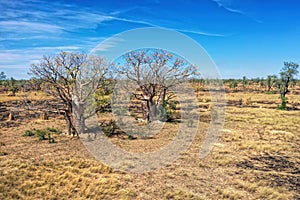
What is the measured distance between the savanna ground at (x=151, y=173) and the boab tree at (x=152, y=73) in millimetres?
5213

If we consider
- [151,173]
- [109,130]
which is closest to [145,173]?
[151,173]

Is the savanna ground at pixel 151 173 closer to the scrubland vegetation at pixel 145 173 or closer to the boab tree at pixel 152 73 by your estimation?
the scrubland vegetation at pixel 145 173

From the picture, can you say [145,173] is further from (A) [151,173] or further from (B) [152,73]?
(B) [152,73]

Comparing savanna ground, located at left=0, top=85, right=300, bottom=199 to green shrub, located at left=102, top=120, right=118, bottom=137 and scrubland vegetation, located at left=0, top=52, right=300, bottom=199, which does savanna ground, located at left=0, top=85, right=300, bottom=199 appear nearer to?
scrubland vegetation, located at left=0, top=52, right=300, bottom=199

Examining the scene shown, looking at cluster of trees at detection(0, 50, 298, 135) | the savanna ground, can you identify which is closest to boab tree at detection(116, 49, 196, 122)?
cluster of trees at detection(0, 50, 298, 135)

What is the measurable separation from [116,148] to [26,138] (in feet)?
18.1

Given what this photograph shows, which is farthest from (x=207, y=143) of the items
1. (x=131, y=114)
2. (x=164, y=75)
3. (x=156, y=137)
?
(x=131, y=114)

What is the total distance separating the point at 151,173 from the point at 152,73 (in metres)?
10.1

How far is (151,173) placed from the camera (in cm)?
971

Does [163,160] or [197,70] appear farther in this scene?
[197,70]

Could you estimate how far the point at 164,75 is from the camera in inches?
737

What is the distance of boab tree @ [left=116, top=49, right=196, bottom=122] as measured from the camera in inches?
701

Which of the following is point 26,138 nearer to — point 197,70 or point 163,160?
point 163,160

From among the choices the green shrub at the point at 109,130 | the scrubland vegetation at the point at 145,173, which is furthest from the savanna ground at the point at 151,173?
the green shrub at the point at 109,130
